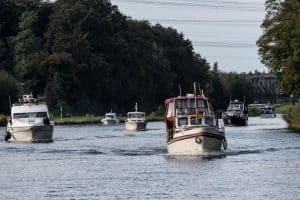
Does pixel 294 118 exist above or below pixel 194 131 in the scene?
above

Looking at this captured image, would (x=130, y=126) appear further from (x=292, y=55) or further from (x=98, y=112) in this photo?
(x=98, y=112)

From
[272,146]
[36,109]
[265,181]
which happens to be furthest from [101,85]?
[265,181]

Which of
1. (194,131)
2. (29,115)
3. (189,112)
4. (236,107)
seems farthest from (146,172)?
(236,107)

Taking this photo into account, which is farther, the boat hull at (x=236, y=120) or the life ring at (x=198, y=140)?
the boat hull at (x=236, y=120)

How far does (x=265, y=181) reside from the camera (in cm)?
5350

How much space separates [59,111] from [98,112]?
13708 mm

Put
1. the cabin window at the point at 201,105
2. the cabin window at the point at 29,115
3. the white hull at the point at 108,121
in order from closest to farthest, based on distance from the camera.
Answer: the cabin window at the point at 201,105
the cabin window at the point at 29,115
the white hull at the point at 108,121

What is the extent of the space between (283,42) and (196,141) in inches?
2159

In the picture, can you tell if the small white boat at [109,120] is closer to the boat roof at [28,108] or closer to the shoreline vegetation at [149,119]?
the shoreline vegetation at [149,119]

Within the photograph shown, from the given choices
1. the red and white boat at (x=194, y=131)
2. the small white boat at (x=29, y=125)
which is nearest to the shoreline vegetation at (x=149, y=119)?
the small white boat at (x=29, y=125)

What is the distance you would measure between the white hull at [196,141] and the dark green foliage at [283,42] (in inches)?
1826

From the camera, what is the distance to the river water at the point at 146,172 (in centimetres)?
4879

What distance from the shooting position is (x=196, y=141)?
2768 inches

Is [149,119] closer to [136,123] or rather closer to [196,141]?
[136,123]
